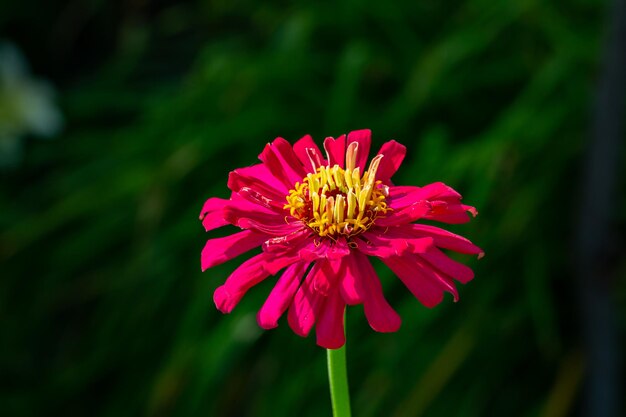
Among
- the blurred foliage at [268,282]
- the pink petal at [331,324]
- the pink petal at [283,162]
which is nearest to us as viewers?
the pink petal at [331,324]

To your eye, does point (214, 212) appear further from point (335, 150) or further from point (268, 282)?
point (268, 282)

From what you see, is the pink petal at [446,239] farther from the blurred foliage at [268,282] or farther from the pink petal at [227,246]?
the blurred foliage at [268,282]

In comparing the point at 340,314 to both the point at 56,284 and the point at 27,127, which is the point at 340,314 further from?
the point at 27,127

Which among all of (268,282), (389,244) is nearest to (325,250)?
(389,244)

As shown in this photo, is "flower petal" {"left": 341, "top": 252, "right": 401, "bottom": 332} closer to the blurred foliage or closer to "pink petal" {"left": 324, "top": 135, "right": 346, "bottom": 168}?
"pink petal" {"left": 324, "top": 135, "right": 346, "bottom": 168}

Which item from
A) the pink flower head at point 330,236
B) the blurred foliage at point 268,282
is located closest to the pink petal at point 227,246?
the pink flower head at point 330,236

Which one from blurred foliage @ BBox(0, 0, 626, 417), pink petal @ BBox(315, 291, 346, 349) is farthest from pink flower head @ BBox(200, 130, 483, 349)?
blurred foliage @ BBox(0, 0, 626, 417)
